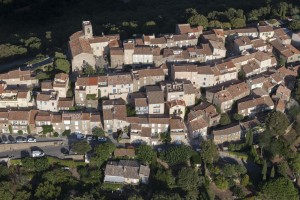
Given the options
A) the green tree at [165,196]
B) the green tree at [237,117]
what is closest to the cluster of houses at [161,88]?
the green tree at [237,117]

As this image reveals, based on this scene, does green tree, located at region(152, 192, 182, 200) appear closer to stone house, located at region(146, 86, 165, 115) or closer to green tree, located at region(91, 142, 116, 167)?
green tree, located at region(91, 142, 116, 167)

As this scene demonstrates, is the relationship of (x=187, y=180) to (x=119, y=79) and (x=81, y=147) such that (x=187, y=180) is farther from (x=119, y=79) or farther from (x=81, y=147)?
(x=119, y=79)

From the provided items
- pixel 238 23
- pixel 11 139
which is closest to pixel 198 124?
pixel 11 139

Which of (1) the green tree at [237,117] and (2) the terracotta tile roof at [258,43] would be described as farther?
(2) the terracotta tile roof at [258,43]

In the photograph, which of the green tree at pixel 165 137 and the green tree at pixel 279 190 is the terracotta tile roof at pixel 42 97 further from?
the green tree at pixel 279 190

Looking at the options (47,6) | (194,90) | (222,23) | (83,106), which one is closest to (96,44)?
(83,106)
